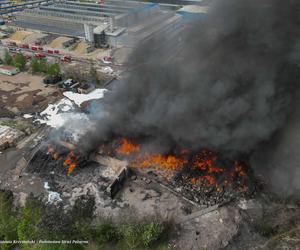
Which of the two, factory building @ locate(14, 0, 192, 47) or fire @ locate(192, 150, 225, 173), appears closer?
fire @ locate(192, 150, 225, 173)

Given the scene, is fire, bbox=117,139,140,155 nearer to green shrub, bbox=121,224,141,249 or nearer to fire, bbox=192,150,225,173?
fire, bbox=192,150,225,173

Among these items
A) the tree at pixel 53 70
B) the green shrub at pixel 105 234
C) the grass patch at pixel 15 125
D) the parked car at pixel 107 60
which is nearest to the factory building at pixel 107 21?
the parked car at pixel 107 60

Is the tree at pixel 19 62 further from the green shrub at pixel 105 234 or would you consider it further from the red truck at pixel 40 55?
the green shrub at pixel 105 234

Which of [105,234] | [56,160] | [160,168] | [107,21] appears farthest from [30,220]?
[107,21]

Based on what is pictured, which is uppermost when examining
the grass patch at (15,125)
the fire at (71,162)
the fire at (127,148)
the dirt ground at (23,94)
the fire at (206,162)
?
the fire at (206,162)

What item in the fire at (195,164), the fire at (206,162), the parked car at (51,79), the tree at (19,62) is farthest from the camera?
the tree at (19,62)

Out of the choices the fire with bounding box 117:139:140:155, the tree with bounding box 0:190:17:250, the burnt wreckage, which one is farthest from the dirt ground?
the tree with bounding box 0:190:17:250
